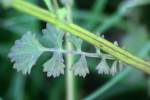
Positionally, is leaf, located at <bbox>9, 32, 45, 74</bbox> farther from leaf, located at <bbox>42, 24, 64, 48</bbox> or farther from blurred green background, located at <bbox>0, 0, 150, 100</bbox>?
blurred green background, located at <bbox>0, 0, 150, 100</bbox>

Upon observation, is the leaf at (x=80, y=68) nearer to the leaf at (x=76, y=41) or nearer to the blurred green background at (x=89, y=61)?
the leaf at (x=76, y=41)

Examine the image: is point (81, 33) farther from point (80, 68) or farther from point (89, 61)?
point (89, 61)

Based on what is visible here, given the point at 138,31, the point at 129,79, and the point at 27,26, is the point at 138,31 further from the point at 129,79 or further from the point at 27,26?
the point at 27,26

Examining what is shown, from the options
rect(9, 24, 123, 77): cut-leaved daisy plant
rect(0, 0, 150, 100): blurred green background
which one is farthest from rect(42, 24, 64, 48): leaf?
rect(0, 0, 150, 100): blurred green background

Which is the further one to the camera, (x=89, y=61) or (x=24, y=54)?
(x=89, y=61)

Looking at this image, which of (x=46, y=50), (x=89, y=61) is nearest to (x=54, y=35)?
(x=46, y=50)
